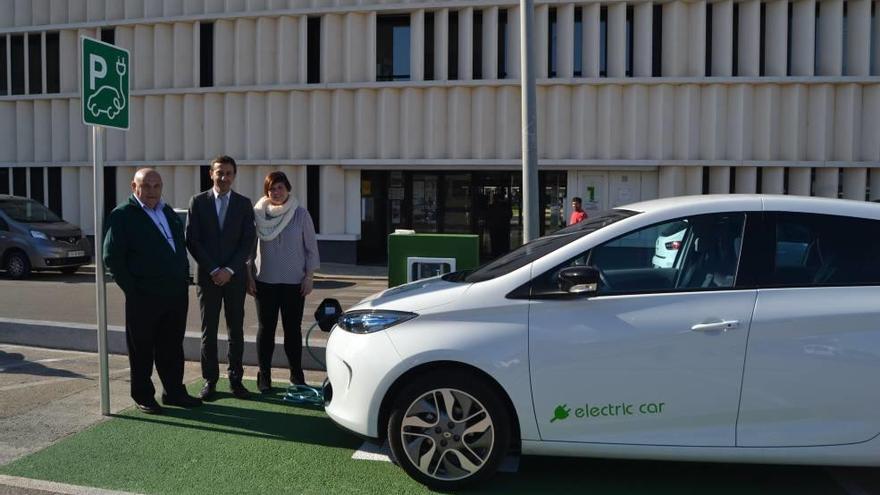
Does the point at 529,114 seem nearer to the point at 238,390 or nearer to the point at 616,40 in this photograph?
the point at 238,390

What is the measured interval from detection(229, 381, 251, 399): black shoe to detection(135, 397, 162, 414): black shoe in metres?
0.61

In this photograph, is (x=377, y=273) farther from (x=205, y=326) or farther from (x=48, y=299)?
(x=205, y=326)

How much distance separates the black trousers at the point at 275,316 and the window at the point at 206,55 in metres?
15.0

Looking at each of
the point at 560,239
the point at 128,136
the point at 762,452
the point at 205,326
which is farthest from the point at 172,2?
the point at 762,452

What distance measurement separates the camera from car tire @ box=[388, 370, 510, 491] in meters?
3.90

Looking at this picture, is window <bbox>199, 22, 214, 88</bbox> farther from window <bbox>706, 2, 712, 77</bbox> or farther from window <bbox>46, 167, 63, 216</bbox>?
window <bbox>706, 2, 712, 77</bbox>

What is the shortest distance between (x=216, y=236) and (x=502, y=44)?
13.6 metres

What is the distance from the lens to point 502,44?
17875 millimetres

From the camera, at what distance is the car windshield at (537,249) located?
4172 millimetres

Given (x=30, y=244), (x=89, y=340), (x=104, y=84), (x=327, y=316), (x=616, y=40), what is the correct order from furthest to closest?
(x=616, y=40) → (x=30, y=244) → (x=89, y=340) → (x=104, y=84) → (x=327, y=316)

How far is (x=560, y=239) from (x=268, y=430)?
8.19 ft

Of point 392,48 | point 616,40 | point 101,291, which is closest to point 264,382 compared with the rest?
point 101,291

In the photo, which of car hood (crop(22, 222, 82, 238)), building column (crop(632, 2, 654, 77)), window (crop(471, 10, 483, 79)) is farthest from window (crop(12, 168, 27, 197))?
building column (crop(632, 2, 654, 77))

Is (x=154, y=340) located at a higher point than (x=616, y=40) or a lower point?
lower
